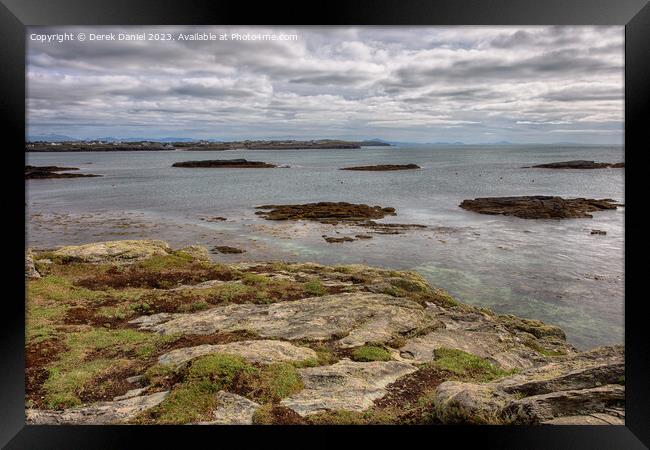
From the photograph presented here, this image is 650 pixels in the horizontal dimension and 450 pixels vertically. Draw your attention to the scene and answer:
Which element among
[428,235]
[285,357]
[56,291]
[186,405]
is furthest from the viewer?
[428,235]

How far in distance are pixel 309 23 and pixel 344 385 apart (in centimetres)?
821

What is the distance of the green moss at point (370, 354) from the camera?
12664mm

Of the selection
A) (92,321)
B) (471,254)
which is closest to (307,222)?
(471,254)

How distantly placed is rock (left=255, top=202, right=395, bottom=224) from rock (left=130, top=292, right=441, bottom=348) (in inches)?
1201

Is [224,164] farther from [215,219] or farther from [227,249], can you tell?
[227,249]

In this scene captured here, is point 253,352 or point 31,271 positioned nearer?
point 253,352

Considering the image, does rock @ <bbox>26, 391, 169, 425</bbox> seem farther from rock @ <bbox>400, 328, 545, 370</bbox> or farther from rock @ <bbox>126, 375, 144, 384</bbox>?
rock @ <bbox>400, 328, 545, 370</bbox>

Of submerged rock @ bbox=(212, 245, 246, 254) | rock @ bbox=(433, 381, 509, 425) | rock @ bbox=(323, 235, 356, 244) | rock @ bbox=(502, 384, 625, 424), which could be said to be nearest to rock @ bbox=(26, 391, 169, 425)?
rock @ bbox=(433, 381, 509, 425)

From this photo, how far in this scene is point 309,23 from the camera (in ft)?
30.8

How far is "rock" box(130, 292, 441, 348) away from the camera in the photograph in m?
14.2

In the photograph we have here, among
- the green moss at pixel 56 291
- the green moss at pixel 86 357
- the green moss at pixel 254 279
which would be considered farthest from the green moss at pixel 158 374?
the green moss at pixel 254 279

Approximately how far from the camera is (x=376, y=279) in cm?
2202

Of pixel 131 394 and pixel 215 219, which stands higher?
pixel 215 219

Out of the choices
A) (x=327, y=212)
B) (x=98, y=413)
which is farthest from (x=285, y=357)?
(x=327, y=212)
